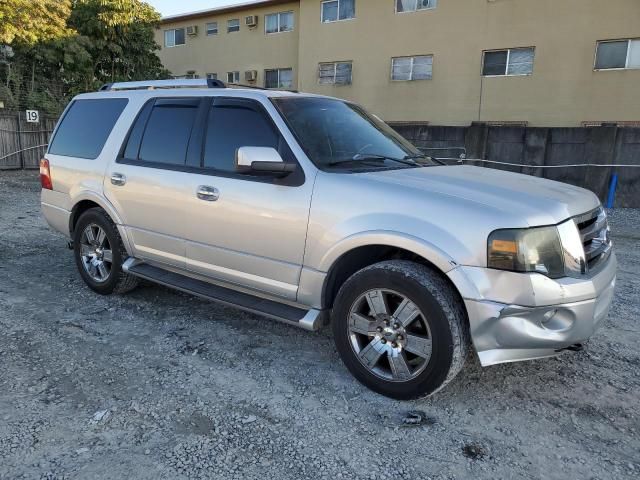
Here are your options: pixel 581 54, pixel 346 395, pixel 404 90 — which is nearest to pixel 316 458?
pixel 346 395

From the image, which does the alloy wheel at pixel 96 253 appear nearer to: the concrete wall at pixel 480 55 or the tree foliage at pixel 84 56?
the tree foliage at pixel 84 56

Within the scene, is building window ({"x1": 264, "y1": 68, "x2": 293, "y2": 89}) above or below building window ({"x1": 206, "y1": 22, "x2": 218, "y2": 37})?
below

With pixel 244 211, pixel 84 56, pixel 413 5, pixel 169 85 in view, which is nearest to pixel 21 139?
pixel 84 56

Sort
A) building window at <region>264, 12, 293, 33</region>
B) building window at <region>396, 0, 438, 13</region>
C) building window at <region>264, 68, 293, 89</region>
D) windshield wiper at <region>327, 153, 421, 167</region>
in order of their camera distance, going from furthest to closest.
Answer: building window at <region>264, 68, 293, 89</region> → building window at <region>264, 12, 293, 33</region> → building window at <region>396, 0, 438, 13</region> → windshield wiper at <region>327, 153, 421, 167</region>

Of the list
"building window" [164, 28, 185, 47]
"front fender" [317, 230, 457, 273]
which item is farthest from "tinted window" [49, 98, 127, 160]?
"building window" [164, 28, 185, 47]

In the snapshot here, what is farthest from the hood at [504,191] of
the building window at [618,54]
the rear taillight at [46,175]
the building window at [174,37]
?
the building window at [174,37]

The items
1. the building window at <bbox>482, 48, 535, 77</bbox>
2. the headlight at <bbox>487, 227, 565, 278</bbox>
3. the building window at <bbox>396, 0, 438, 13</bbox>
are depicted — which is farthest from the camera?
the building window at <bbox>396, 0, 438, 13</bbox>

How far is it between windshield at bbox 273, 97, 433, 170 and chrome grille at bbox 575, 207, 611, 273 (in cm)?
121

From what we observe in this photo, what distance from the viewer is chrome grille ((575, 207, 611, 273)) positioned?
9.78ft

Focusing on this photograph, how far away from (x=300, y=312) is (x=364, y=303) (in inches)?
20.7

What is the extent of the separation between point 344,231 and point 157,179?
1838mm

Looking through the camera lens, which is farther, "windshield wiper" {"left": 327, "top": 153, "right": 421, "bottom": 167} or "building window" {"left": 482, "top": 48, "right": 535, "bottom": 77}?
"building window" {"left": 482, "top": 48, "right": 535, "bottom": 77}

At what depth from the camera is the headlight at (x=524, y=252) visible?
265cm

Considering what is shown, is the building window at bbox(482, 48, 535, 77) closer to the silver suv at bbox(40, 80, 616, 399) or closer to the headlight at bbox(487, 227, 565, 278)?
the silver suv at bbox(40, 80, 616, 399)
